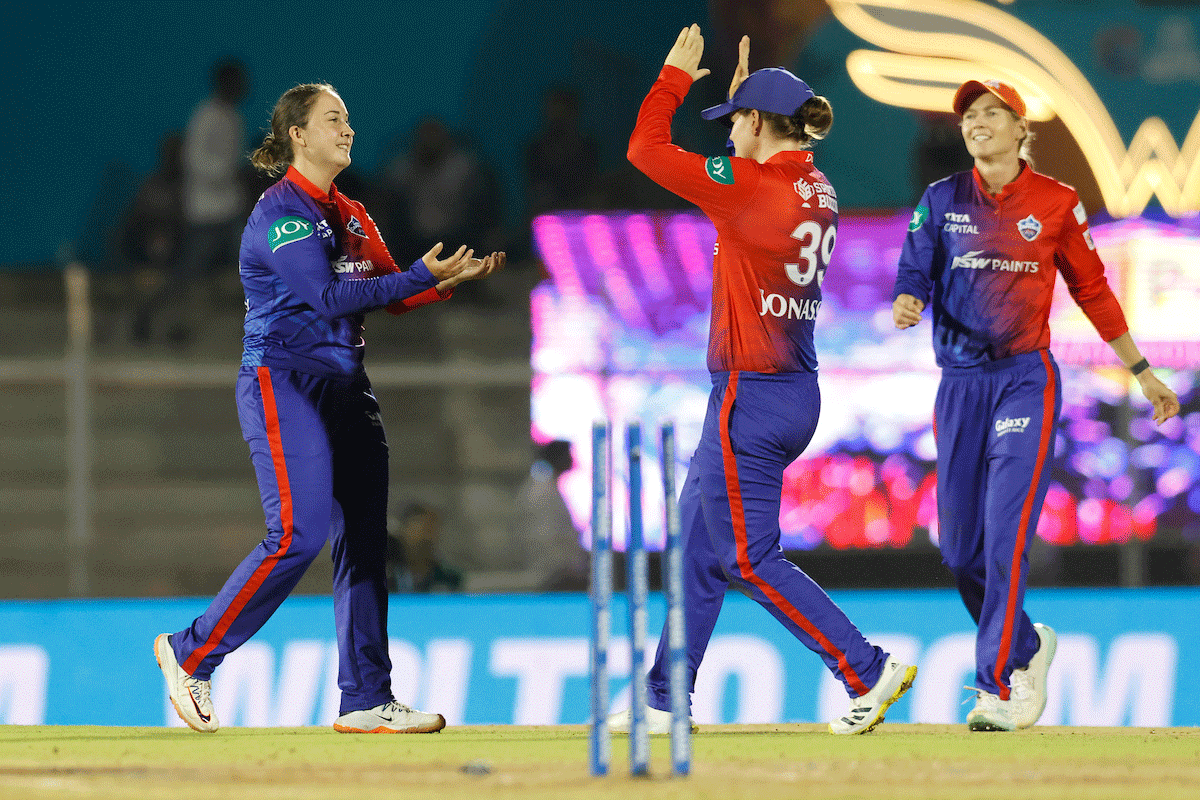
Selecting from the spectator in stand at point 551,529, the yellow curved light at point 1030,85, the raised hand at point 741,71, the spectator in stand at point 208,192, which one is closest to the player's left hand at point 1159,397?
the raised hand at point 741,71

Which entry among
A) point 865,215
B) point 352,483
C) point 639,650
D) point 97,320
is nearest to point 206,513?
point 97,320

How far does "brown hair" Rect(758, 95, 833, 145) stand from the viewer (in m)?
4.69

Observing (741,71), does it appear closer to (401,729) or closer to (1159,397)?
(1159,397)

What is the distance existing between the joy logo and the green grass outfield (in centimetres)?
94

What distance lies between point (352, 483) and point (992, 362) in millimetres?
2058

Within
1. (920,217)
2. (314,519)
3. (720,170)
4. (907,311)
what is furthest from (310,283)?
(920,217)

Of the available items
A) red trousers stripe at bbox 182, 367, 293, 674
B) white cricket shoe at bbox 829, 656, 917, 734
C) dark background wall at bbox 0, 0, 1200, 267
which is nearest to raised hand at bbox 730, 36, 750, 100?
red trousers stripe at bbox 182, 367, 293, 674

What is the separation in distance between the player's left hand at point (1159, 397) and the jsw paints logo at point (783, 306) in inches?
51.6

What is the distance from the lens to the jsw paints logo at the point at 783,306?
15.1ft

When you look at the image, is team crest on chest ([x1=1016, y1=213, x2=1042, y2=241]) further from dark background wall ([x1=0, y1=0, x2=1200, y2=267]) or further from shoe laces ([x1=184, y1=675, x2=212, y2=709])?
dark background wall ([x1=0, y1=0, x2=1200, y2=267])

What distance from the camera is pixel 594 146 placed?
11914 millimetres

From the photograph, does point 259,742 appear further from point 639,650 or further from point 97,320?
point 97,320

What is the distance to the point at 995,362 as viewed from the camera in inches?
195

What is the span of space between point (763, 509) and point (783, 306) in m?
0.61
